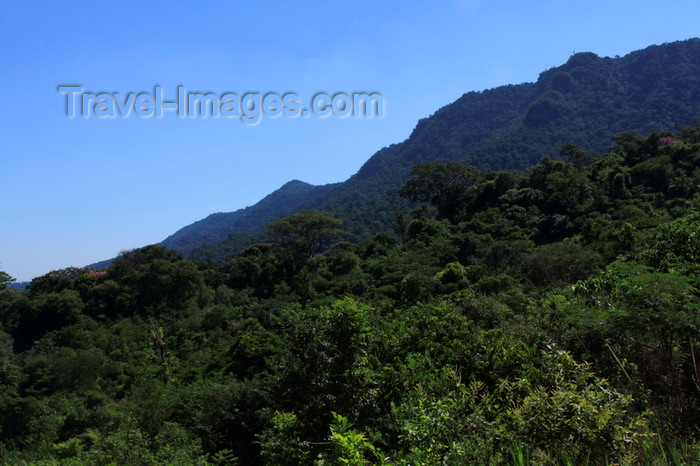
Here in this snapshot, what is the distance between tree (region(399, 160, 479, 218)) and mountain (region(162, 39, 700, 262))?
2441 centimetres

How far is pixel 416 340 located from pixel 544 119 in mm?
97049

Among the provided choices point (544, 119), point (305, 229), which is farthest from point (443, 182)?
point (544, 119)

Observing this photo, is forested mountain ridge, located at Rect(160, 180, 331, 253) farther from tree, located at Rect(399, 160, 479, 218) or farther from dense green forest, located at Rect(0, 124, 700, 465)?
dense green forest, located at Rect(0, 124, 700, 465)

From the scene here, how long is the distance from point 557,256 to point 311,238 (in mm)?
19971

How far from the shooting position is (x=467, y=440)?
3.40 meters

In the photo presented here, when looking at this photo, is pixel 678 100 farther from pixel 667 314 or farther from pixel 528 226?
pixel 667 314

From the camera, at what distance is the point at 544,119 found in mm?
91438

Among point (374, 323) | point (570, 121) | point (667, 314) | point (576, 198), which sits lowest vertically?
point (374, 323)

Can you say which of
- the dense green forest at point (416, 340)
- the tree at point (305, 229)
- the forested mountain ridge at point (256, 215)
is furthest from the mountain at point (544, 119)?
the dense green forest at point (416, 340)

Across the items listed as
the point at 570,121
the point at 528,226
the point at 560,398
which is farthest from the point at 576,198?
the point at 570,121

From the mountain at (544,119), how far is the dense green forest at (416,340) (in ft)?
110

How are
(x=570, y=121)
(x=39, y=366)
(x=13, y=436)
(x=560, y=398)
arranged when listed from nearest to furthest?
(x=560, y=398)
(x=13, y=436)
(x=39, y=366)
(x=570, y=121)

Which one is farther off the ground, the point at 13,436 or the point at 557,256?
the point at 557,256

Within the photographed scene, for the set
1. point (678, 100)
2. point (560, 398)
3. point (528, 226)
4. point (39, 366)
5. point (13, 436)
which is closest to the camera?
point (560, 398)
